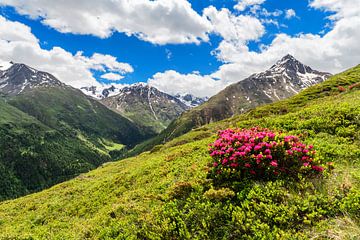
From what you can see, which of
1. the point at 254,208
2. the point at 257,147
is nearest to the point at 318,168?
the point at 257,147

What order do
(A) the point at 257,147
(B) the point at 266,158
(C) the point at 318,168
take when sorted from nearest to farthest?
1. (C) the point at 318,168
2. (B) the point at 266,158
3. (A) the point at 257,147

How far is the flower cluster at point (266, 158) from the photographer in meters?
11.4

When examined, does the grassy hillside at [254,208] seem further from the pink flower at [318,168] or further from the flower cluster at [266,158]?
the flower cluster at [266,158]

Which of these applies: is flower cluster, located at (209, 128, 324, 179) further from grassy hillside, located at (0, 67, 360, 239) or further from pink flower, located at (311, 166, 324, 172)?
grassy hillside, located at (0, 67, 360, 239)

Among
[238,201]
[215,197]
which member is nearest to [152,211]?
[215,197]

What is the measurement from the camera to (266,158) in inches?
457

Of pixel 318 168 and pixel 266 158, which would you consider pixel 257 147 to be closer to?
pixel 266 158

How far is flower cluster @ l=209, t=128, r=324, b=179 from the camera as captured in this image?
11383 mm

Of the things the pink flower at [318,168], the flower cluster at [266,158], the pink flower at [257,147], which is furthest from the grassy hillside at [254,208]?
the pink flower at [257,147]

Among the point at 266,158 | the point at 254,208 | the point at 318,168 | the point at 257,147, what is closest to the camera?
the point at 254,208

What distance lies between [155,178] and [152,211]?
752cm

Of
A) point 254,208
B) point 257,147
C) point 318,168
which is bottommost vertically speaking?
point 254,208

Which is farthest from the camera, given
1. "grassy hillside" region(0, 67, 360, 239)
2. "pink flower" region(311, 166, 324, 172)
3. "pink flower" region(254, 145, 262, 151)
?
"pink flower" region(254, 145, 262, 151)

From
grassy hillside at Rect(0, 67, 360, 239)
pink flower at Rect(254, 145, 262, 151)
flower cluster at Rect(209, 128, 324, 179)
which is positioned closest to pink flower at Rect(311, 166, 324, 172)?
flower cluster at Rect(209, 128, 324, 179)
